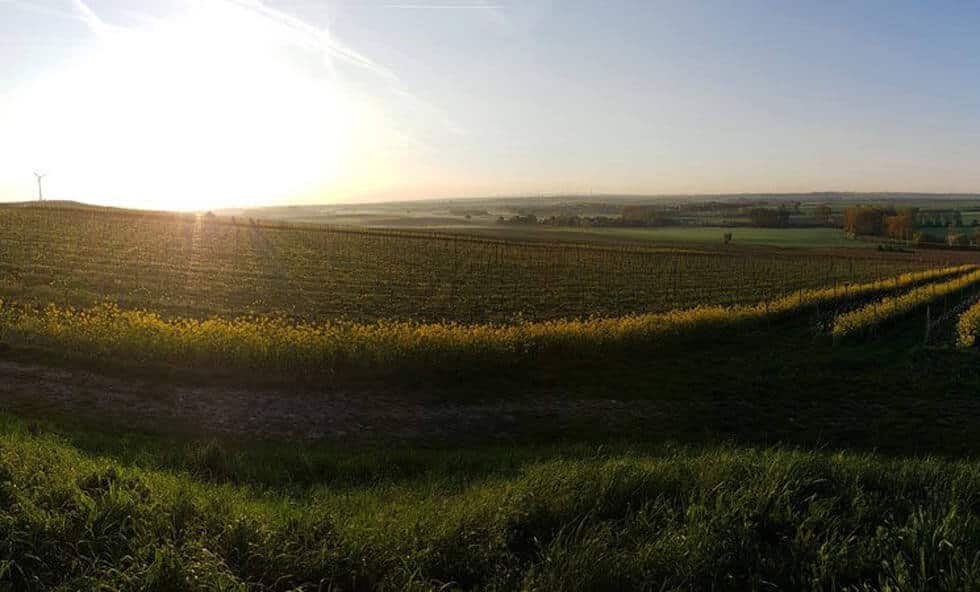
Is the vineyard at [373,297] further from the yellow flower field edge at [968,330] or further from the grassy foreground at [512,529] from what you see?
the grassy foreground at [512,529]

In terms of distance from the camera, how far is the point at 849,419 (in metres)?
12.7

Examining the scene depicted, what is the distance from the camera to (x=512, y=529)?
4.95m

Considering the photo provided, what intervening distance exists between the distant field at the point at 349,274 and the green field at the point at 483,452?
101 centimetres

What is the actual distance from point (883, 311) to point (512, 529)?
1100 inches

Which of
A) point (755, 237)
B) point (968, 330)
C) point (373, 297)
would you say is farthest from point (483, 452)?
point (755, 237)

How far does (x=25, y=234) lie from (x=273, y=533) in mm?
56189

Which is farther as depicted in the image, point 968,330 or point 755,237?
point 755,237

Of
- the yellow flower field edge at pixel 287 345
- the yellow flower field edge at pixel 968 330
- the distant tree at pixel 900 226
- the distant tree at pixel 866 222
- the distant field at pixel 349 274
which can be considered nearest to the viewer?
the yellow flower field edge at pixel 287 345

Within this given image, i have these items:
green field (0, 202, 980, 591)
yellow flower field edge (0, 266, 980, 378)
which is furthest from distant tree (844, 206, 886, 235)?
yellow flower field edge (0, 266, 980, 378)

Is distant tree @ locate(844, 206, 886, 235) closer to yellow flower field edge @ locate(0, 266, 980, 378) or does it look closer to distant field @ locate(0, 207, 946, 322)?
distant field @ locate(0, 207, 946, 322)

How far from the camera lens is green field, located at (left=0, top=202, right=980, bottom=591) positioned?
438cm

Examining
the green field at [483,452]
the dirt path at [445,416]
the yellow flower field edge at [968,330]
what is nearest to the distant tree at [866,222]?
the yellow flower field edge at [968,330]

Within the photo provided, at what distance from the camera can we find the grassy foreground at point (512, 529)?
420 cm

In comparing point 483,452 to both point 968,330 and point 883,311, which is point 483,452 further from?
point 883,311
